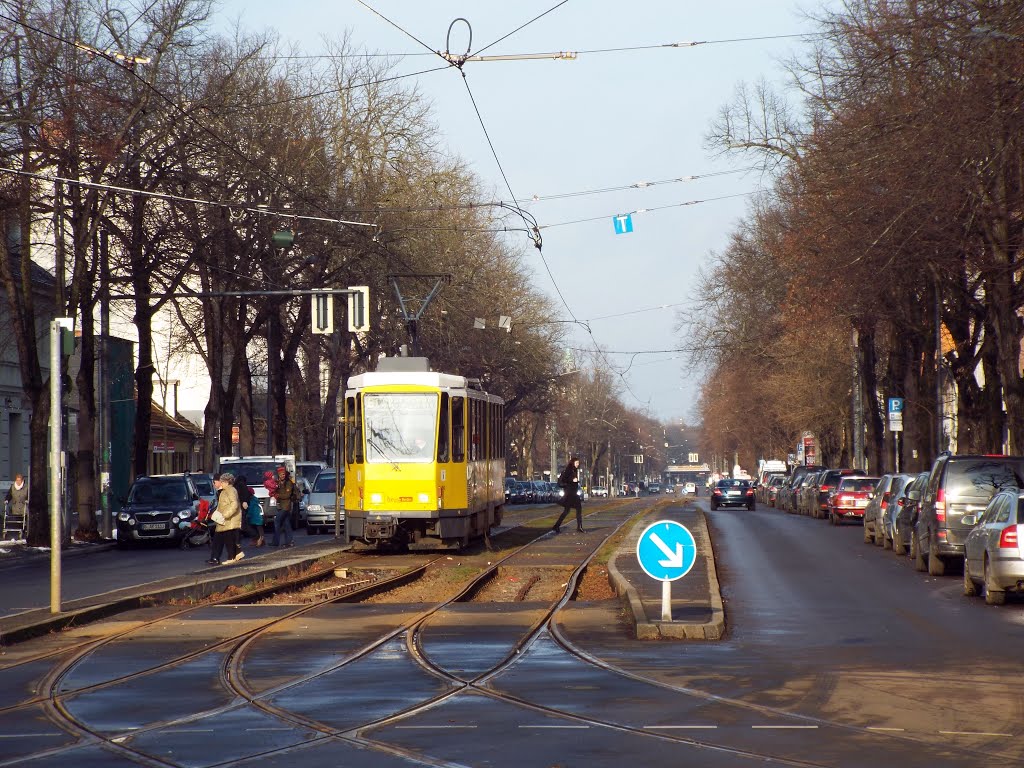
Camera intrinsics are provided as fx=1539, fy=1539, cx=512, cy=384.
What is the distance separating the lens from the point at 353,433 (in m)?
28.3

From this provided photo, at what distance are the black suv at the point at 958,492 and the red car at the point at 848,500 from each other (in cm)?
2103

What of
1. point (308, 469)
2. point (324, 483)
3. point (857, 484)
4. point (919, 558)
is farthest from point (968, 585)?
point (308, 469)

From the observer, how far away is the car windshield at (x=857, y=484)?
45.2m

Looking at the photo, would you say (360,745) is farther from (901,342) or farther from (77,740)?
(901,342)

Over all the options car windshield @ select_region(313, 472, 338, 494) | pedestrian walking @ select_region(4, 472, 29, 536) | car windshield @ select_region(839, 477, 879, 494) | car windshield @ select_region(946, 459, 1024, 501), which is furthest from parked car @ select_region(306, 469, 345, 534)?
car windshield @ select_region(946, 459, 1024, 501)

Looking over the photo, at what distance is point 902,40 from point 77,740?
18.1 m

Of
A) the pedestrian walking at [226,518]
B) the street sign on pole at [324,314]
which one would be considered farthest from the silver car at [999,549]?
the street sign on pole at [324,314]

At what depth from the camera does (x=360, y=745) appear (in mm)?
8805

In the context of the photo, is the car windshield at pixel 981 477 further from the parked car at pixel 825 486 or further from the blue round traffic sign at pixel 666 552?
the parked car at pixel 825 486

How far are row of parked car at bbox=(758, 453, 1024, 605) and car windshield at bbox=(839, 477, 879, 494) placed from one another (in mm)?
10748

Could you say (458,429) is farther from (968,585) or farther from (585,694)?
(585,694)

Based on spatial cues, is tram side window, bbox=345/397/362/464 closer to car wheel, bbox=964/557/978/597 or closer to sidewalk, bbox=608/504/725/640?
sidewalk, bbox=608/504/725/640

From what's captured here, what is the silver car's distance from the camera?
1798 centimetres

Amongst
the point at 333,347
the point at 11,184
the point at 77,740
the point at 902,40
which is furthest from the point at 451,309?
the point at 77,740
